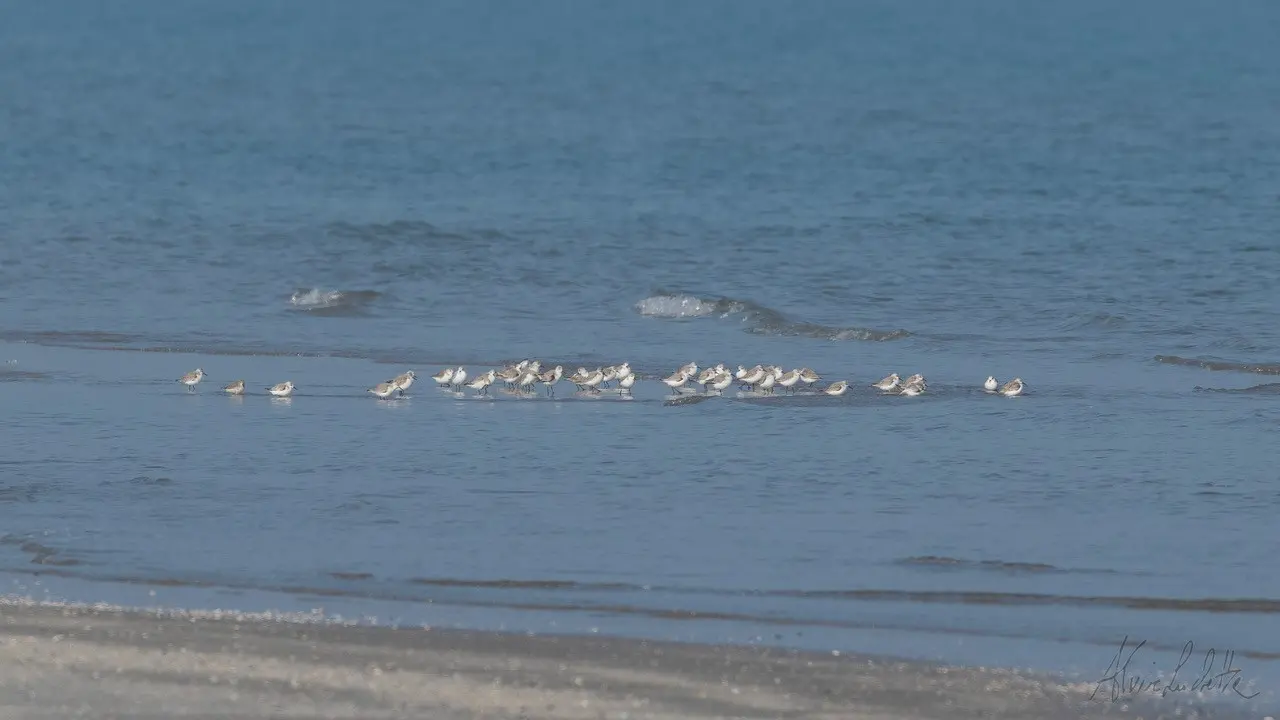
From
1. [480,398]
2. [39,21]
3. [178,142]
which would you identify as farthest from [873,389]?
[39,21]

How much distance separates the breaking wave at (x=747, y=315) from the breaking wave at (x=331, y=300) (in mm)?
2891

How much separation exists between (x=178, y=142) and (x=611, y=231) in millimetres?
16302

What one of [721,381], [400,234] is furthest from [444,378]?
[400,234]

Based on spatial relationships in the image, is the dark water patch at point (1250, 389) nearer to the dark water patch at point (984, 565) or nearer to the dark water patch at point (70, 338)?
the dark water patch at point (984, 565)

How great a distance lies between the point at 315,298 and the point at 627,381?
21.6ft

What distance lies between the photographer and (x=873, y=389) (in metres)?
15.5

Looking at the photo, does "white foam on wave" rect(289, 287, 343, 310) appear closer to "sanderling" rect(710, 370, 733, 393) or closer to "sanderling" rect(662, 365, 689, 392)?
"sanderling" rect(662, 365, 689, 392)

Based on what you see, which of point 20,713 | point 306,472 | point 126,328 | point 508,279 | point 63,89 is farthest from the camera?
point 63,89

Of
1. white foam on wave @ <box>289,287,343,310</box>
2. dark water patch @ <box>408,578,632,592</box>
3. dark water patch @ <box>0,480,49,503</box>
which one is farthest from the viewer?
white foam on wave @ <box>289,287,343,310</box>

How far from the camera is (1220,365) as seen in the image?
55.9 ft

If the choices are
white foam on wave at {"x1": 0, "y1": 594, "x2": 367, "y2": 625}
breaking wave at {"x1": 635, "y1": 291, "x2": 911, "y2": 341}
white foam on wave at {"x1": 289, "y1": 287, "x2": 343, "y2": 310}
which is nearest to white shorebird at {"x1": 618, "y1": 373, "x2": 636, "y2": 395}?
breaking wave at {"x1": 635, "y1": 291, "x2": 911, "y2": 341}

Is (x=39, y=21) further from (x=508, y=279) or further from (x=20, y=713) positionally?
(x=20, y=713)

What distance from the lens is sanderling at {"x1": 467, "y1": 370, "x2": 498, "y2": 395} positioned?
15453 mm

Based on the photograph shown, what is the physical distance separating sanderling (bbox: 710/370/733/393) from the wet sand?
6697 millimetres
